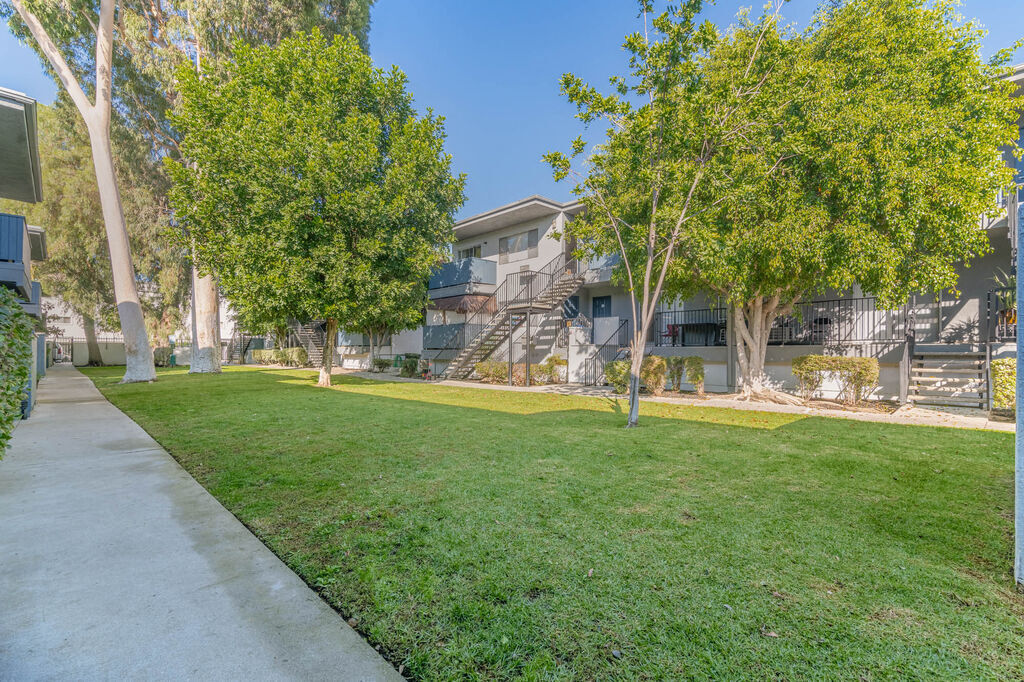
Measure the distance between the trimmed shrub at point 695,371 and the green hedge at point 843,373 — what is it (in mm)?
2366

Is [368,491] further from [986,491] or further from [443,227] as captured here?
[443,227]

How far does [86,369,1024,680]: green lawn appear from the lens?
1982 millimetres

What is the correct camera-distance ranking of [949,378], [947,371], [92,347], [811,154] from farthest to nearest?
1. [92,347]
2. [949,378]
3. [947,371]
4. [811,154]

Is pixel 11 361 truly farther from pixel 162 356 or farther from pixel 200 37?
pixel 162 356

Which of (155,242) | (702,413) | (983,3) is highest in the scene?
(983,3)

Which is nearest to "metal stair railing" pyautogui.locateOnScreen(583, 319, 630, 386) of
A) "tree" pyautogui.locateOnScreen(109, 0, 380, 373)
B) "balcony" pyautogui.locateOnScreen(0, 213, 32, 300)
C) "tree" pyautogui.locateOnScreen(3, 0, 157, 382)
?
"tree" pyautogui.locateOnScreen(109, 0, 380, 373)

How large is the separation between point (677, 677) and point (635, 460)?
12.0ft

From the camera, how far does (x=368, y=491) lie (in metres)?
4.14

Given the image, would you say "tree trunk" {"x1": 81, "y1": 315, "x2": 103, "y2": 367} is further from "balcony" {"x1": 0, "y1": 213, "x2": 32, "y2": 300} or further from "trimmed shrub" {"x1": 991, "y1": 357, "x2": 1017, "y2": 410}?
"trimmed shrub" {"x1": 991, "y1": 357, "x2": 1017, "y2": 410}

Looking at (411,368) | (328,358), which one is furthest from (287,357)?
(328,358)

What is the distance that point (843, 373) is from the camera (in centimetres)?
1105

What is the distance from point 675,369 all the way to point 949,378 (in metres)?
6.04

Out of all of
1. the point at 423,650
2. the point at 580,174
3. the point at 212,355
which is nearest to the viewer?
the point at 423,650

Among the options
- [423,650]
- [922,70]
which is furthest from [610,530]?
[922,70]
